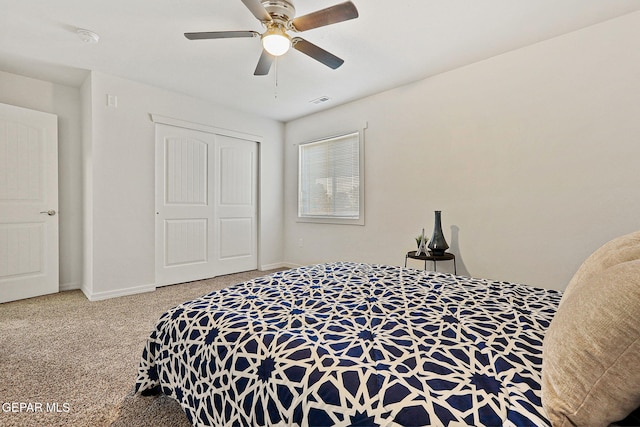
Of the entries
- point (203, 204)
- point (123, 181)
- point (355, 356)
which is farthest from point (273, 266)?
point (355, 356)

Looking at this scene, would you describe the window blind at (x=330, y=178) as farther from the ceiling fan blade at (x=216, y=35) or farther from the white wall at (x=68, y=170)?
the white wall at (x=68, y=170)

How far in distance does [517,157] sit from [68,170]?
16.1ft

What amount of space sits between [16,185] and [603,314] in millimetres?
4671

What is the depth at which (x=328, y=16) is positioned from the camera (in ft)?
6.30

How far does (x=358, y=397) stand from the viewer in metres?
0.80

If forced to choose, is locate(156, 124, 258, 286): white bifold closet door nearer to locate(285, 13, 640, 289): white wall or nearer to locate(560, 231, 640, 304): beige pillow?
locate(285, 13, 640, 289): white wall

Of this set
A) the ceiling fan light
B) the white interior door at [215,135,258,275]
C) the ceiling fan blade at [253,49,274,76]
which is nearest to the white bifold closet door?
the white interior door at [215,135,258,275]

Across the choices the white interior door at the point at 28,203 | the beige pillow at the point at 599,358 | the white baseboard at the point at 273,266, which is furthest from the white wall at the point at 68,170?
the beige pillow at the point at 599,358

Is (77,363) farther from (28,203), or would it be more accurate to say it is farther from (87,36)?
(87,36)

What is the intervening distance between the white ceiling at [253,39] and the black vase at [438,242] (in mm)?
1572

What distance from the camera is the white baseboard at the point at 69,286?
3.62m

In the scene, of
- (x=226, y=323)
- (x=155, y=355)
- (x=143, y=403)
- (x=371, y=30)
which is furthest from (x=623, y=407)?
(x=371, y=30)

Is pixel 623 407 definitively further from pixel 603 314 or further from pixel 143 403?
pixel 143 403

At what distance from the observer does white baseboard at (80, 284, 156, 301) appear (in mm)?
3262
